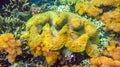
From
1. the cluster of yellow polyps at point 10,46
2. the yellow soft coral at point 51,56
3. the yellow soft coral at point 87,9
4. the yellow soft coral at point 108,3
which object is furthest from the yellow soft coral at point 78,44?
the yellow soft coral at point 108,3

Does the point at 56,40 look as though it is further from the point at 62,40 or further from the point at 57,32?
the point at 57,32

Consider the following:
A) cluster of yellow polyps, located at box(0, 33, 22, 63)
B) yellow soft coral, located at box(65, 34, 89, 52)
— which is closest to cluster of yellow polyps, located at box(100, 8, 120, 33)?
yellow soft coral, located at box(65, 34, 89, 52)

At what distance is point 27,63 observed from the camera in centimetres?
538

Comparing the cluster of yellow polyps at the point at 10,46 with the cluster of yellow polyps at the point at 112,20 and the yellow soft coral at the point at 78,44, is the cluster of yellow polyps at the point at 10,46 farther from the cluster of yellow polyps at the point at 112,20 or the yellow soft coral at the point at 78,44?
the cluster of yellow polyps at the point at 112,20

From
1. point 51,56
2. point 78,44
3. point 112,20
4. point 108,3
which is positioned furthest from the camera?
point 108,3

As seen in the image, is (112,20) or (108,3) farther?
(108,3)

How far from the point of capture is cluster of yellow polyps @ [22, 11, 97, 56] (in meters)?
4.99

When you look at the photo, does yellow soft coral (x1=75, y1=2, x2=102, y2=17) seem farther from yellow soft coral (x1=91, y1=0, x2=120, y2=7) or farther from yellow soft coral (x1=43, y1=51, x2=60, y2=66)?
yellow soft coral (x1=43, y1=51, x2=60, y2=66)

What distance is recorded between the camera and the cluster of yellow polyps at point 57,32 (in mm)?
4992

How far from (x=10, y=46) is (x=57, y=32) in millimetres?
1119

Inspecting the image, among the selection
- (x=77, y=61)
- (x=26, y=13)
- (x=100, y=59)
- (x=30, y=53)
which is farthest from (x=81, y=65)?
(x=26, y=13)

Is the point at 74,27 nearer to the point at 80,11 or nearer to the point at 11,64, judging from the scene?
the point at 80,11

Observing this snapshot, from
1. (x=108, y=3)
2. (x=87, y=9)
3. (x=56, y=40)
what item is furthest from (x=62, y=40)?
(x=108, y=3)

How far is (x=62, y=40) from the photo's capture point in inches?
197
